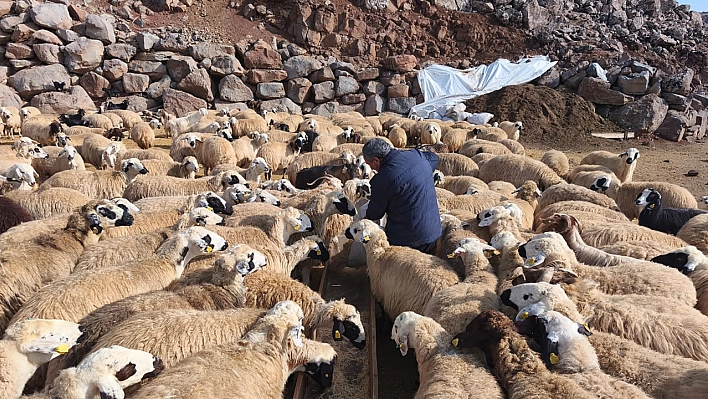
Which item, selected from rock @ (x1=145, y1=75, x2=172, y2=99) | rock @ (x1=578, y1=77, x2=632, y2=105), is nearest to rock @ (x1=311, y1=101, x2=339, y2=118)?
rock @ (x1=145, y1=75, x2=172, y2=99)

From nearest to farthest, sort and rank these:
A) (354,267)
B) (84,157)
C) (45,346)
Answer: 1. (45,346)
2. (354,267)
3. (84,157)

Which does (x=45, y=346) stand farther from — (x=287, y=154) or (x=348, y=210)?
(x=287, y=154)

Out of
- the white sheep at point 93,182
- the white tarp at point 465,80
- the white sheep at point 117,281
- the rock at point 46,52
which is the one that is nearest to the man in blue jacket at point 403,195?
the white sheep at point 117,281

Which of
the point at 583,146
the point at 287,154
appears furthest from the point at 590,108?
the point at 287,154

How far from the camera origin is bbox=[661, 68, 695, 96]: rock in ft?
64.7

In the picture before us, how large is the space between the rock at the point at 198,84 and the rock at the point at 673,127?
1868cm

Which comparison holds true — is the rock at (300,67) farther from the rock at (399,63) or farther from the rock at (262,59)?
the rock at (399,63)

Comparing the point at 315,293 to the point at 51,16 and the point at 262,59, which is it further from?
the point at 51,16

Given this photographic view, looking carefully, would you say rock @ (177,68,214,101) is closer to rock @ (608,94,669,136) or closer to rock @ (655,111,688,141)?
rock @ (608,94,669,136)

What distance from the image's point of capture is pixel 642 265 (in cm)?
507

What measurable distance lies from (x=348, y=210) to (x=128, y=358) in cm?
407

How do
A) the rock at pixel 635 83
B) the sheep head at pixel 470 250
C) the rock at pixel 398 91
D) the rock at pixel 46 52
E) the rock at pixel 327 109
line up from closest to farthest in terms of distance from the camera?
the sheep head at pixel 470 250 < the rock at pixel 635 83 < the rock at pixel 46 52 < the rock at pixel 327 109 < the rock at pixel 398 91

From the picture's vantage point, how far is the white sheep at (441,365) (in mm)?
3387

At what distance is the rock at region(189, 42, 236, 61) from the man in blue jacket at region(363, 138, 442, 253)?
19.1 meters
